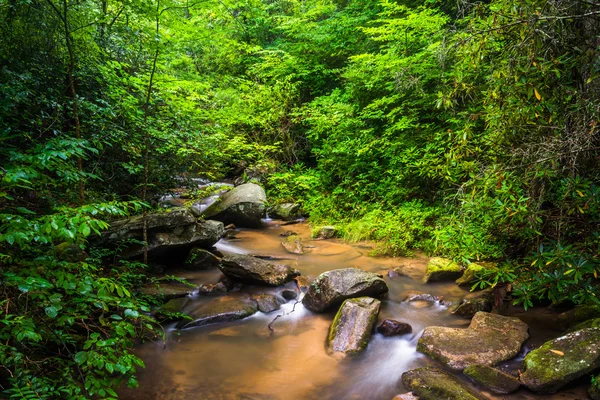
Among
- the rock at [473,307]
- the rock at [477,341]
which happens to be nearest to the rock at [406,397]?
the rock at [477,341]

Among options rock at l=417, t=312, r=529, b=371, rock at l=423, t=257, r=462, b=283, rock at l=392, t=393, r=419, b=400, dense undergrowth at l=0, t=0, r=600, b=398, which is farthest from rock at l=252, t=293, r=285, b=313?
rock at l=423, t=257, r=462, b=283

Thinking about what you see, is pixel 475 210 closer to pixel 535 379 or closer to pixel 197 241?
pixel 535 379

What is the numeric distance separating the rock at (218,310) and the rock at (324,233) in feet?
12.2

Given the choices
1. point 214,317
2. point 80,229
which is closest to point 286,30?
point 214,317

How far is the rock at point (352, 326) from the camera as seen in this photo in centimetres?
431

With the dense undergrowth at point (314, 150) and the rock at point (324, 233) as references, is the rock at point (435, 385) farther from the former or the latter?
the rock at point (324, 233)

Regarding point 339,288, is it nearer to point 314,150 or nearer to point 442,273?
point 442,273

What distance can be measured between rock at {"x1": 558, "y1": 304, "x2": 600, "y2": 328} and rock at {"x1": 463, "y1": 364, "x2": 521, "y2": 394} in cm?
145

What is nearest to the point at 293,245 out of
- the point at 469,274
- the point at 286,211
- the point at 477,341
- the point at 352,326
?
the point at 286,211

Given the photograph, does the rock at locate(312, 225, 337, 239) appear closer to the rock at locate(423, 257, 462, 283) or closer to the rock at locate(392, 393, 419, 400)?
the rock at locate(423, 257, 462, 283)

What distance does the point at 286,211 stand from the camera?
10703 mm

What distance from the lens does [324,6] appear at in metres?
12.5

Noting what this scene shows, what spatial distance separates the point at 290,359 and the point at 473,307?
2834 mm

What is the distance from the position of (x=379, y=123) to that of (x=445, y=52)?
20.9ft
